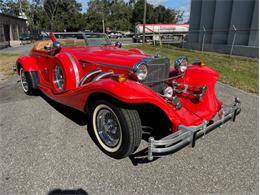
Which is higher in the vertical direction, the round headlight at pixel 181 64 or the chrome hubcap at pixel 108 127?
the round headlight at pixel 181 64

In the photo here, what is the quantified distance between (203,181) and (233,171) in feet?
1.54

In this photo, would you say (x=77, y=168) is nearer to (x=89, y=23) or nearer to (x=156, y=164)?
(x=156, y=164)

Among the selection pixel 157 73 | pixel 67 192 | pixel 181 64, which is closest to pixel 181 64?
pixel 181 64

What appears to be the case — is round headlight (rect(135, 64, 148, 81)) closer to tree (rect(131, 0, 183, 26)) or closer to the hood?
the hood

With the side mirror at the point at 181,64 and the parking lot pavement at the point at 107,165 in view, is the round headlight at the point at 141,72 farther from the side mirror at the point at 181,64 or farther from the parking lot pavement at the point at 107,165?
the parking lot pavement at the point at 107,165

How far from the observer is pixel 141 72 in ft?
10.2

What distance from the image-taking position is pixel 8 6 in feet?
230

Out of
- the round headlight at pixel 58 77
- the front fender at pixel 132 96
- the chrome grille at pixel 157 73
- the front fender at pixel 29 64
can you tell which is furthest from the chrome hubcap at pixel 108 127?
the front fender at pixel 29 64

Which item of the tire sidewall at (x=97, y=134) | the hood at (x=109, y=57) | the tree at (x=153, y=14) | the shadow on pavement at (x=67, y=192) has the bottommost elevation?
the shadow on pavement at (x=67, y=192)

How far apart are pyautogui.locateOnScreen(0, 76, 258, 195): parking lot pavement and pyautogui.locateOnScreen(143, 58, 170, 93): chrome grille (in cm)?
109

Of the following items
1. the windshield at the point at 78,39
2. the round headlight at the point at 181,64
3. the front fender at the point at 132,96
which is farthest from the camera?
the windshield at the point at 78,39

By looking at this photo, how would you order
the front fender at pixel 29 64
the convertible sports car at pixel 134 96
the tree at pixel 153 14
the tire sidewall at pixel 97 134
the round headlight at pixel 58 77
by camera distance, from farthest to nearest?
the tree at pixel 153 14
the front fender at pixel 29 64
the round headlight at pixel 58 77
the tire sidewall at pixel 97 134
the convertible sports car at pixel 134 96

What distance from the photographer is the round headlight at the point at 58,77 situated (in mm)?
4246

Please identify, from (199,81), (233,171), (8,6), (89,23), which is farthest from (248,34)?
(8,6)
